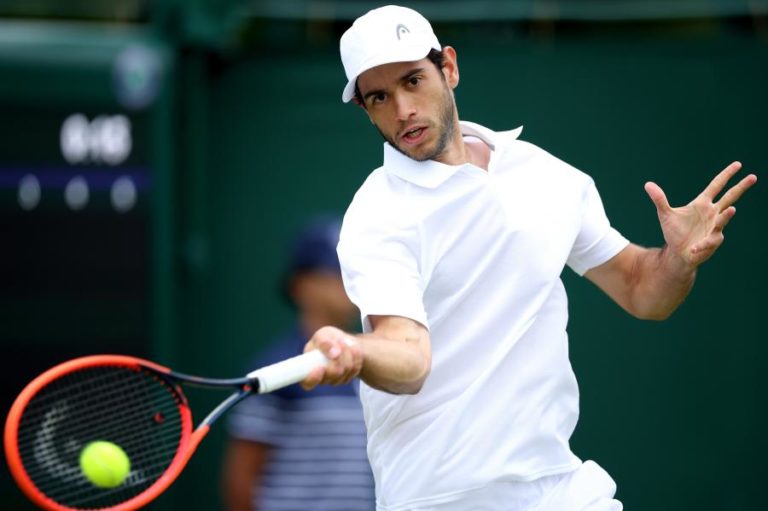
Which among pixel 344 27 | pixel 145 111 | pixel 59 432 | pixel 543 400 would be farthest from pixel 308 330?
pixel 344 27

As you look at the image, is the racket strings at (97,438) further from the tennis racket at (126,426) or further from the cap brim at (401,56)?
the cap brim at (401,56)

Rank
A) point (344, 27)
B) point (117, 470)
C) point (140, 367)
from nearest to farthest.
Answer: point (140, 367)
point (117, 470)
point (344, 27)

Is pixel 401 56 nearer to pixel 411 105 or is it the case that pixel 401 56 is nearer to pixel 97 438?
pixel 411 105

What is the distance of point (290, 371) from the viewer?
2.63 metres

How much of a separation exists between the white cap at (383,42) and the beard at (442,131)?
4.5 inches

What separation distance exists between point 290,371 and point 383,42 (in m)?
0.69

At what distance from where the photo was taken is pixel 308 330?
386 centimetres

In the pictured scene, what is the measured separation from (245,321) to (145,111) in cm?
96

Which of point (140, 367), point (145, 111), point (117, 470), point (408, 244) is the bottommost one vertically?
point (117, 470)

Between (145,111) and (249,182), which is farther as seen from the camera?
(249,182)

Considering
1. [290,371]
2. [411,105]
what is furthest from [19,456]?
[411,105]

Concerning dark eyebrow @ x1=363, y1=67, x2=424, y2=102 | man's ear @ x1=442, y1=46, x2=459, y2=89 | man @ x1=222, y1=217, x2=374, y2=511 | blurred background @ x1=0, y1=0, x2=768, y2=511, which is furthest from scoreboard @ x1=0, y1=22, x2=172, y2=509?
dark eyebrow @ x1=363, y1=67, x2=424, y2=102

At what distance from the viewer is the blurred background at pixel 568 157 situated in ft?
19.5

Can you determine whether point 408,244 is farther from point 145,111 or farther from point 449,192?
point 145,111
